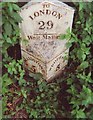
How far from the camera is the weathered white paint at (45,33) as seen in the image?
7.79ft

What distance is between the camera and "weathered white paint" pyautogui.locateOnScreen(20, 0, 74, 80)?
7.79 feet

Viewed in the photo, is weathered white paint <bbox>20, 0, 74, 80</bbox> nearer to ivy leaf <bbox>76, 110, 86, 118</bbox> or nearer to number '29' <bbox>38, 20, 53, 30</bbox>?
number '29' <bbox>38, 20, 53, 30</bbox>

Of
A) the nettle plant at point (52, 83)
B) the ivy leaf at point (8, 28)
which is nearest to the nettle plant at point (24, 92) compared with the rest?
the nettle plant at point (52, 83)

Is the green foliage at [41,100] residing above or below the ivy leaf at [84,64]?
below

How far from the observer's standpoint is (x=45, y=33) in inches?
98.2

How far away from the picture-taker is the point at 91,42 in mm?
2523

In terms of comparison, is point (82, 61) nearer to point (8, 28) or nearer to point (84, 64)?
point (84, 64)

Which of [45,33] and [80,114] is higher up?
[45,33]

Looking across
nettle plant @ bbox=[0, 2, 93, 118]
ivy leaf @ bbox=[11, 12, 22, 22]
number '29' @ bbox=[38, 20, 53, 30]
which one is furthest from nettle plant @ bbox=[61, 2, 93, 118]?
ivy leaf @ bbox=[11, 12, 22, 22]

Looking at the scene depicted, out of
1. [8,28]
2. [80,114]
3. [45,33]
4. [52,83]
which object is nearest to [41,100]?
[52,83]

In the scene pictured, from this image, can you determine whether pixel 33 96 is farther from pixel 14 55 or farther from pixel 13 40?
pixel 13 40

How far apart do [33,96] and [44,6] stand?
704 mm

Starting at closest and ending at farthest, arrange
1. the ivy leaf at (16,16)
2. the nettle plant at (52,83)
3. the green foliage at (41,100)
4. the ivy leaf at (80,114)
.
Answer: the ivy leaf at (16,16) < the nettle plant at (52,83) < the ivy leaf at (80,114) < the green foliage at (41,100)

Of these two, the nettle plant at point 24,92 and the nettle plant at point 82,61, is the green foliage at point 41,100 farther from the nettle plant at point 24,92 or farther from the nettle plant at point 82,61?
the nettle plant at point 82,61
